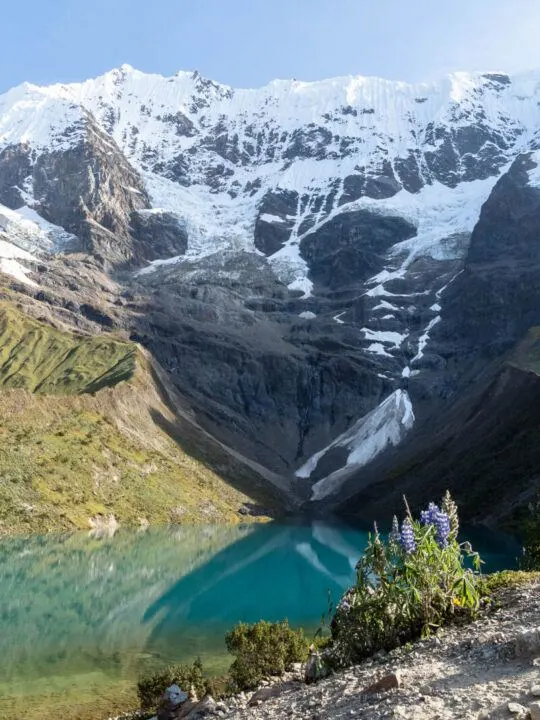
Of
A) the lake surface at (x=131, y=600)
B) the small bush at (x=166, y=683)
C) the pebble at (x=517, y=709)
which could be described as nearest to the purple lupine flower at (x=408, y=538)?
the pebble at (x=517, y=709)

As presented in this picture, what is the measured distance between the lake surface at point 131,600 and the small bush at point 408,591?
1513 cm

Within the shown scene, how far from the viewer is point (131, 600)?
178ft

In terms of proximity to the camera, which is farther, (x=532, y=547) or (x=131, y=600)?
(x=131, y=600)

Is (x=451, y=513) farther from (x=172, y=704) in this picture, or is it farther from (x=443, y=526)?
(x=172, y=704)

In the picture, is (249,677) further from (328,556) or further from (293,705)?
(328,556)

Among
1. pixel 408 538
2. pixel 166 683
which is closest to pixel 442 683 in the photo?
pixel 408 538

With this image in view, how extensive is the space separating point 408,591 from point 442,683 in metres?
3.72

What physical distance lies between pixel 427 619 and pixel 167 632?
30.5 m

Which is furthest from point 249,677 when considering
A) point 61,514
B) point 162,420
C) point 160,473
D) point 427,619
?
point 162,420

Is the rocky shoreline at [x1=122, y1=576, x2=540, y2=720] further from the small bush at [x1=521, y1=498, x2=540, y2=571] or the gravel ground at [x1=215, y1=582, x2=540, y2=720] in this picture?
the small bush at [x1=521, y1=498, x2=540, y2=571]

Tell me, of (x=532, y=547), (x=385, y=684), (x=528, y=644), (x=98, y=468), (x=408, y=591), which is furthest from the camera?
(x=98, y=468)

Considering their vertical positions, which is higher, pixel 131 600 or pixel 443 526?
pixel 131 600

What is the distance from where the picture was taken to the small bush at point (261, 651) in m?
23.5

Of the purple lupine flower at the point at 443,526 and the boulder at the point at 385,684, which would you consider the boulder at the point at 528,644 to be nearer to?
the boulder at the point at 385,684
